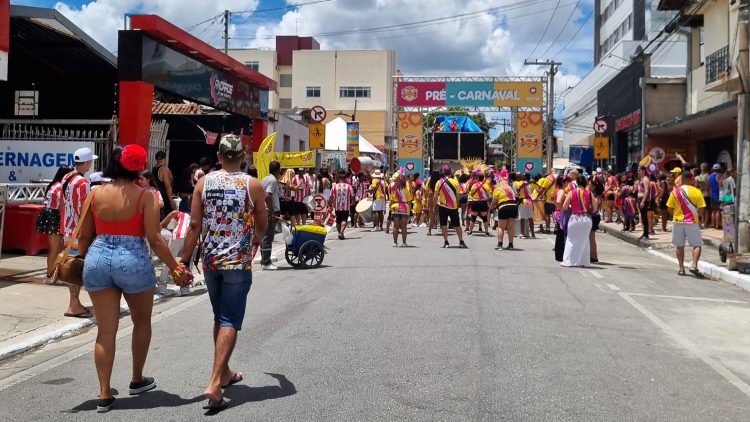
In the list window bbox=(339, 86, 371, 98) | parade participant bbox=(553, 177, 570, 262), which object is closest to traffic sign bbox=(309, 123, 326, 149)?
parade participant bbox=(553, 177, 570, 262)

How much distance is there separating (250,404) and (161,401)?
0.67 metres

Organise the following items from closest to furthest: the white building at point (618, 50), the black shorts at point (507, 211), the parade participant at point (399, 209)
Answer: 1. the black shorts at point (507, 211)
2. the parade participant at point (399, 209)
3. the white building at point (618, 50)

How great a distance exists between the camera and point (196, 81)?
67.4 feet

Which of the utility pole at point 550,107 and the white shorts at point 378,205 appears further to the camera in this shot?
the utility pole at point 550,107

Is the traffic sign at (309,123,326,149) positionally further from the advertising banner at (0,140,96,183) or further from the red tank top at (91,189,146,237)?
the red tank top at (91,189,146,237)

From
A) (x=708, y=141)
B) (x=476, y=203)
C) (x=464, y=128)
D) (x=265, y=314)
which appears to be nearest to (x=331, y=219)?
(x=476, y=203)

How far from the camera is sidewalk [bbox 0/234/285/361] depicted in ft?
25.6

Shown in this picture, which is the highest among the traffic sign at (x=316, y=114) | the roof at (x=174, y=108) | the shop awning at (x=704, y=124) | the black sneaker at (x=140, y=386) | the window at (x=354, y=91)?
the window at (x=354, y=91)

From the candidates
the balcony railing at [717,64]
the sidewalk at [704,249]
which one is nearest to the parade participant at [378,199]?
the sidewalk at [704,249]

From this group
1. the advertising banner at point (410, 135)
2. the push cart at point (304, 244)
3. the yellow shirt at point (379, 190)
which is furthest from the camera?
the advertising banner at point (410, 135)

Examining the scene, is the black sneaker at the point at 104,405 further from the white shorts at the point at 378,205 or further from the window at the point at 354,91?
the window at the point at 354,91

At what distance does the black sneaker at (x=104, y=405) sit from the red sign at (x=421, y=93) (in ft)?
117

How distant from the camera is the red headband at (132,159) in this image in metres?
5.37

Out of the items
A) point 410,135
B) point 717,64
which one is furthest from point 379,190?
point 410,135
